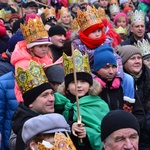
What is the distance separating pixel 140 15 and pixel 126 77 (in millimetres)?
3161

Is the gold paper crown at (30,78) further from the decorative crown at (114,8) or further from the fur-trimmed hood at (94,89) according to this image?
the decorative crown at (114,8)

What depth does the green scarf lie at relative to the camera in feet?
15.0

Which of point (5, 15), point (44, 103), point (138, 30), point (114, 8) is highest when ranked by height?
point (44, 103)

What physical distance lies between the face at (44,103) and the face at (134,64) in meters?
1.32

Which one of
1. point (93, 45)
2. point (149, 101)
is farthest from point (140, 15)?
point (149, 101)

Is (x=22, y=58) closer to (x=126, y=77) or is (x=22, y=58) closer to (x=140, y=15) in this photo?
(x=126, y=77)

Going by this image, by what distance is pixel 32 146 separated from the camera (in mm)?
3928

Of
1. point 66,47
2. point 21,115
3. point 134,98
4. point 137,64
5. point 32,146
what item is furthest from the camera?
point 66,47

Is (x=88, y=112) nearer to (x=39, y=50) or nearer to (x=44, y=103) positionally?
(x=44, y=103)

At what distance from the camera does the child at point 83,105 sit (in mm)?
4574

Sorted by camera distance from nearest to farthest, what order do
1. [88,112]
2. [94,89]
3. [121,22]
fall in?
[88,112]
[94,89]
[121,22]

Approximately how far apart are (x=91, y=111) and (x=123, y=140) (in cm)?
102

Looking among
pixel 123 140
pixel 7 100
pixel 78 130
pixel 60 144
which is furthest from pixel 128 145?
pixel 7 100

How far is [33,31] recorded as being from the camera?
6.18 m
